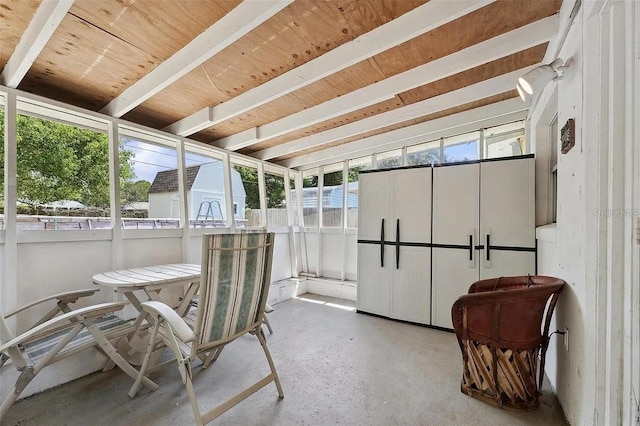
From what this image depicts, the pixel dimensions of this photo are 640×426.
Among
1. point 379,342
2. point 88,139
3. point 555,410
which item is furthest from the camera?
point 379,342

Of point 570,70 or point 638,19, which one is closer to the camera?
point 638,19

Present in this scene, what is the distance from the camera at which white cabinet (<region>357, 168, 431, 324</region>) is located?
11.6 feet

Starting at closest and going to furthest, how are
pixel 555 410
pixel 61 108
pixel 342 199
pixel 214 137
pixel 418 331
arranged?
pixel 555 410, pixel 61 108, pixel 418 331, pixel 214 137, pixel 342 199

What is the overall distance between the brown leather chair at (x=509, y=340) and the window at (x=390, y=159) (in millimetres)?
2984

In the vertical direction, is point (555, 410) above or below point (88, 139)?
below

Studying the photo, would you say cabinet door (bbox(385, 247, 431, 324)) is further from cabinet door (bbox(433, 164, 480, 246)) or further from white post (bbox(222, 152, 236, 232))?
white post (bbox(222, 152, 236, 232))

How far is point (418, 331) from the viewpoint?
3344mm

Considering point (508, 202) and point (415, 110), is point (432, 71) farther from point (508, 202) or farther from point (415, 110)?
point (508, 202)

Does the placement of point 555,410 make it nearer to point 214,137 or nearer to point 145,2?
point 145,2

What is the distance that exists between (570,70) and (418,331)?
2.84 metres

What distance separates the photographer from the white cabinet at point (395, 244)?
3531 millimetres

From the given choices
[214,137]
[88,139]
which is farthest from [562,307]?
[88,139]

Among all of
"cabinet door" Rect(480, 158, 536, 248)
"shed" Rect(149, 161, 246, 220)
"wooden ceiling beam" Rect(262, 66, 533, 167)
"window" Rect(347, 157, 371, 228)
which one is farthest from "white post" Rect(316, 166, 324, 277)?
"cabinet door" Rect(480, 158, 536, 248)

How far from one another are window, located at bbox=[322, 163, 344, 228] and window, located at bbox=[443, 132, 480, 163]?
1832mm
